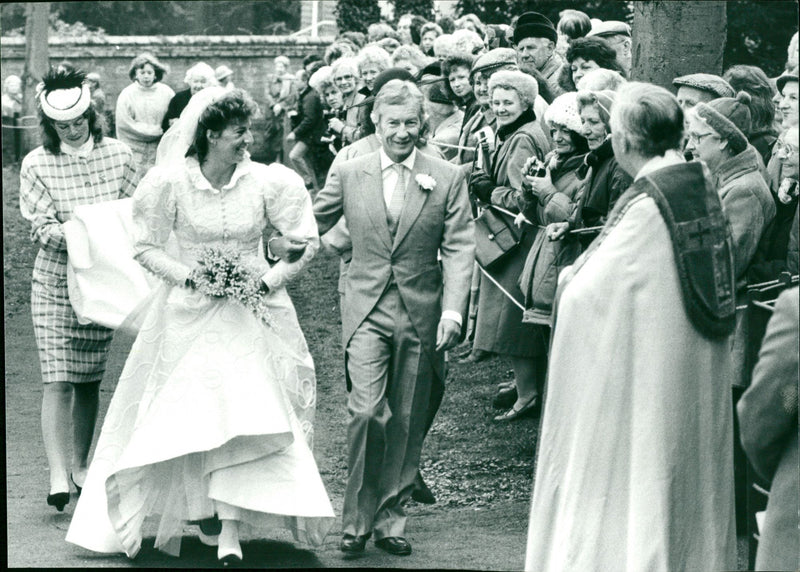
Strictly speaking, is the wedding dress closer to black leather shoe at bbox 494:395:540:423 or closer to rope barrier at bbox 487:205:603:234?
rope barrier at bbox 487:205:603:234

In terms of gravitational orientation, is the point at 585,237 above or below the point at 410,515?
above

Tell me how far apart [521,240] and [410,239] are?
1.76m

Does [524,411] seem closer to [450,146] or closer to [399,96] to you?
[450,146]

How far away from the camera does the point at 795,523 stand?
4.07 m

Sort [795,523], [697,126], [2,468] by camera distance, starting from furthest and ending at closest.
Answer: [2,468], [697,126], [795,523]

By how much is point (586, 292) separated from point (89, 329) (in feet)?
11.2

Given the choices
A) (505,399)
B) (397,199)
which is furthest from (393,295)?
(505,399)

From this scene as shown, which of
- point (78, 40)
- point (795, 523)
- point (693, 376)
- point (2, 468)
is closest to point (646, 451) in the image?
point (693, 376)

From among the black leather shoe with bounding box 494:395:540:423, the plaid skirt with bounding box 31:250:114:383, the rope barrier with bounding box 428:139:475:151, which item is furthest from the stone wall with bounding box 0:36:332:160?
the plaid skirt with bounding box 31:250:114:383

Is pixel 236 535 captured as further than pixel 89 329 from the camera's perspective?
No

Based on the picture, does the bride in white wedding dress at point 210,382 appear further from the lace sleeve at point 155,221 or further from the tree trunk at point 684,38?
the tree trunk at point 684,38

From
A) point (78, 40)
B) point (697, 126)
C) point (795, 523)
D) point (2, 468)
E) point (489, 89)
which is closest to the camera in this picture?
point (795, 523)

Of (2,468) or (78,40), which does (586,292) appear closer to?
(2,468)

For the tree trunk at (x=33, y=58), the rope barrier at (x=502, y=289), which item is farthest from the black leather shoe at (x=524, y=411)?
the tree trunk at (x=33, y=58)
